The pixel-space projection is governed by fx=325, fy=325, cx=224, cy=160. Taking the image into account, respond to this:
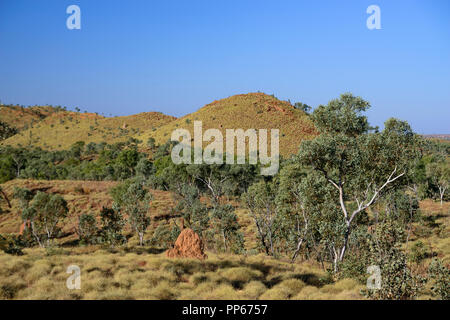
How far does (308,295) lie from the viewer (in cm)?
1224

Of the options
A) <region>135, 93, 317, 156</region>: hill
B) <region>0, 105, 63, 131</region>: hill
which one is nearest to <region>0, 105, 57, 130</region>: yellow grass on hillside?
<region>0, 105, 63, 131</region>: hill

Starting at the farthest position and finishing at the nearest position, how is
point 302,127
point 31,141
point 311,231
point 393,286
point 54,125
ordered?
point 54,125 → point 31,141 → point 302,127 → point 311,231 → point 393,286

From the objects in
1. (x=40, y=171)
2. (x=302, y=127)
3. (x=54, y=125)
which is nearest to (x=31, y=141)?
(x=54, y=125)

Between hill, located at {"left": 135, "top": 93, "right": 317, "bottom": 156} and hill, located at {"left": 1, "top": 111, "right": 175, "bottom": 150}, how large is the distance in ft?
46.3

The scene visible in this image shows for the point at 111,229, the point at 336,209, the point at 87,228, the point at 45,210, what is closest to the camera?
the point at 336,209

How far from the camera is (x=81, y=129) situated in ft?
408

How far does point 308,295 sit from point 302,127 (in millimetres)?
85620

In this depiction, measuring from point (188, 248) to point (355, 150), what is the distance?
1010 cm

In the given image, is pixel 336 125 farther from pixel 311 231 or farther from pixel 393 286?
pixel 393 286

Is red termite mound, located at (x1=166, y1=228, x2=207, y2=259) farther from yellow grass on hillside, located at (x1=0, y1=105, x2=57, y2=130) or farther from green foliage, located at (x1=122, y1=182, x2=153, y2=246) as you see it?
yellow grass on hillside, located at (x1=0, y1=105, x2=57, y2=130)

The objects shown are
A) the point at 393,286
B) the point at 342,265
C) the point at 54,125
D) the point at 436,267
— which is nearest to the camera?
the point at 393,286

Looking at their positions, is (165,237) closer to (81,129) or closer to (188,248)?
(188,248)

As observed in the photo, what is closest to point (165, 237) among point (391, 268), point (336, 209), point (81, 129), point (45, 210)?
point (45, 210)

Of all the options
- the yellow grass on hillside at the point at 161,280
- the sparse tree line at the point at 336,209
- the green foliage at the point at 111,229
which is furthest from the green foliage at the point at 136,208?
the yellow grass on hillside at the point at 161,280
